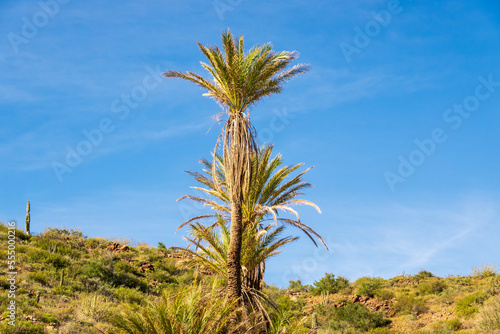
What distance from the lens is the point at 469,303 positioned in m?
32.0

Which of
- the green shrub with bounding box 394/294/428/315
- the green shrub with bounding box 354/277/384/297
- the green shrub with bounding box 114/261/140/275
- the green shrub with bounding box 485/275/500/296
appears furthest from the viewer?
the green shrub with bounding box 354/277/384/297

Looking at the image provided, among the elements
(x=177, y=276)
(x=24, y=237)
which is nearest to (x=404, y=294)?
(x=177, y=276)

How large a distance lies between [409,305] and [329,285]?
A: 30.3ft

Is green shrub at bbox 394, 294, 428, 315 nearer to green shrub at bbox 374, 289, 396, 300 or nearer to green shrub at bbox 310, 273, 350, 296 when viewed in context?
green shrub at bbox 374, 289, 396, 300

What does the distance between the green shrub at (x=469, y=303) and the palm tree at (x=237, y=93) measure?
22.3 metres

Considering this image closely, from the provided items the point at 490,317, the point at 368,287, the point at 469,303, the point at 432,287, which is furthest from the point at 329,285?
the point at 490,317

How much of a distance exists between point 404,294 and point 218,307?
29.3 meters

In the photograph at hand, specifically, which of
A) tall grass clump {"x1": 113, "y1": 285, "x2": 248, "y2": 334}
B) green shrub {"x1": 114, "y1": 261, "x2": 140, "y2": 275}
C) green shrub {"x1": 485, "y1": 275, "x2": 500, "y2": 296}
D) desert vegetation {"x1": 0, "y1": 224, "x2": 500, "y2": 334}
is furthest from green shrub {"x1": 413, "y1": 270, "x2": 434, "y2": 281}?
tall grass clump {"x1": 113, "y1": 285, "x2": 248, "y2": 334}

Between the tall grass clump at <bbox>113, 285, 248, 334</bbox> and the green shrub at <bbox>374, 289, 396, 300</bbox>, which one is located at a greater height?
the green shrub at <bbox>374, 289, 396, 300</bbox>

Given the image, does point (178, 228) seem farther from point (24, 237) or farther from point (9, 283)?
point (24, 237)

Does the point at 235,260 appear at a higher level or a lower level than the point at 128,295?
lower

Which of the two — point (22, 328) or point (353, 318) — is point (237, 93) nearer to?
point (22, 328)

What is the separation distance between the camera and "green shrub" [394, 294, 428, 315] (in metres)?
35.0

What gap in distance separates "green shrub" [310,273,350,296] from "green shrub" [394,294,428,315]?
6.97m
